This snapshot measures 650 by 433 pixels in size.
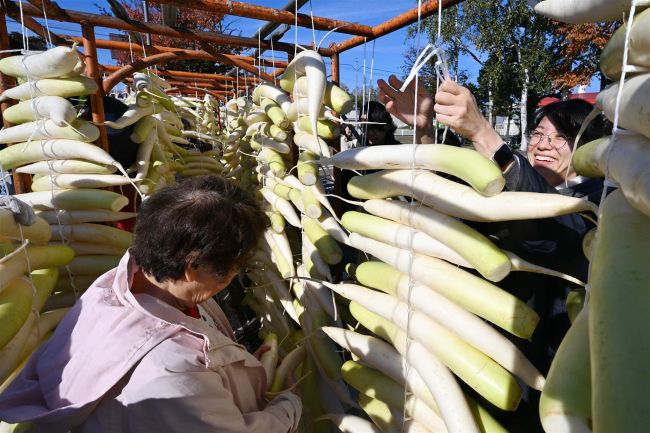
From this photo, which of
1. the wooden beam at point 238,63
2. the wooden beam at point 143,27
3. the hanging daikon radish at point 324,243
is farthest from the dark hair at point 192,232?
the wooden beam at point 238,63

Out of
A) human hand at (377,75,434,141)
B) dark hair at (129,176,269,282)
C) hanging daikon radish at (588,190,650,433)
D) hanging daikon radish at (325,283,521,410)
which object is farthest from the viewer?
human hand at (377,75,434,141)

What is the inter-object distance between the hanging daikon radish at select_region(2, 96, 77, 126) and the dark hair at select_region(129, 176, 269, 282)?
1003 millimetres

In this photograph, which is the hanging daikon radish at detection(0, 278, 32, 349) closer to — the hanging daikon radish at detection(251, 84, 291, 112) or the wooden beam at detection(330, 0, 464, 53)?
the hanging daikon radish at detection(251, 84, 291, 112)

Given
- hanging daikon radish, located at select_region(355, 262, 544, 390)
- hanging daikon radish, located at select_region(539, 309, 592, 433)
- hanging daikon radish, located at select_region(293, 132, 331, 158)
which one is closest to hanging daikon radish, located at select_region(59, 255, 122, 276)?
hanging daikon radish, located at select_region(293, 132, 331, 158)

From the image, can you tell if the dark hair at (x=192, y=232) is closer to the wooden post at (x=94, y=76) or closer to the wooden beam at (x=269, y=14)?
the wooden beam at (x=269, y=14)

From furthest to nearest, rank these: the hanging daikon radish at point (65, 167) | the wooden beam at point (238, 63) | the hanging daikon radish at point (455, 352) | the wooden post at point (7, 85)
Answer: the wooden beam at point (238, 63), the hanging daikon radish at point (65, 167), the wooden post at point (7, 85), the hanging daikon radish at point (455, 352)

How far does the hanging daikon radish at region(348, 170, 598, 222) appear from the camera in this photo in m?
0.99

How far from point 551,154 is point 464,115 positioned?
87 centimetres

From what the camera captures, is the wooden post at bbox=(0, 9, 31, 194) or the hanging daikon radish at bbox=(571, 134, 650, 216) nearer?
the hanging daikon radish at bbox=(571, 134, 650, 216)

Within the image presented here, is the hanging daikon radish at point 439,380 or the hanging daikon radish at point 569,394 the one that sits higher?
the hanging daikon radish at point 569,394

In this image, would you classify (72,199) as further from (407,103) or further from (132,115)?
(407,103)

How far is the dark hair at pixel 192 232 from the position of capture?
1.21 m

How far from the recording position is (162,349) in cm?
108

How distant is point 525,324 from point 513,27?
17730mm
